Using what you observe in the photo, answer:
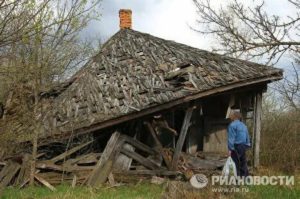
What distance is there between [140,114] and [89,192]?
2.41 m

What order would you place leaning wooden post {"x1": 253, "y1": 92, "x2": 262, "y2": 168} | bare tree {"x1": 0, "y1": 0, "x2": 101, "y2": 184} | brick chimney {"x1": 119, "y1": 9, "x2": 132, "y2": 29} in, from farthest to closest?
1. brick chimney {"x1": 119, "y1": 9, "x2": 132, "y2": 29}
2. leaning wooden post {"x1": 253, "y1": 92, "x2": 262, "y2": 168}
3. bare tree {"x1": 0, "y1": 0, "x2": 101, "y2": 184}

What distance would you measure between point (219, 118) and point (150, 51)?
2936mm

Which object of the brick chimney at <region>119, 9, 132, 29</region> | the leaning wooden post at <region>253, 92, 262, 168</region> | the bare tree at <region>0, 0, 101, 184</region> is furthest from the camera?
the brick chimney at <region>119, 9, 132, 29</region>

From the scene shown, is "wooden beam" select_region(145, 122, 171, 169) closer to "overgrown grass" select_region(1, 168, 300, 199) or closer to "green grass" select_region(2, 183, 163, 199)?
"overgrown grass" select_region(1, 168, 300, 199)

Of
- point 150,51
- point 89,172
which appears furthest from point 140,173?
point 150,51

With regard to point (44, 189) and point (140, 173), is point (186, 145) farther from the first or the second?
point (44, 189)

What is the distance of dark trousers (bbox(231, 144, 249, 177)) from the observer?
31.6ft

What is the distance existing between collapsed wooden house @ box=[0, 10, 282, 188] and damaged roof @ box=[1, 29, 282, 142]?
0.09 feet

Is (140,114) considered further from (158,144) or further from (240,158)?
(240,158)

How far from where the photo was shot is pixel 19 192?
34.4 ft
